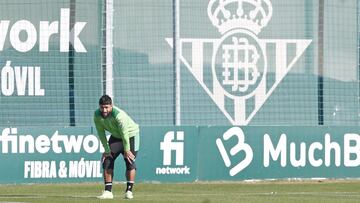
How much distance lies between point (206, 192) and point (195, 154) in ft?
10.4

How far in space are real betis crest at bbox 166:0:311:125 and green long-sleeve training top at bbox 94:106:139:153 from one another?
7815 mm

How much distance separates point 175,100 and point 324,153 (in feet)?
9.62

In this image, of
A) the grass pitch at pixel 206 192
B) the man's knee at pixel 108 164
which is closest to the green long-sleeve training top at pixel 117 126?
the man's knee at pixel 108 164

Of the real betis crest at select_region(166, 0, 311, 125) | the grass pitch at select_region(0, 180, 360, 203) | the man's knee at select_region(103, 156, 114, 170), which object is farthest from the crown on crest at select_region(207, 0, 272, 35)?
the man's knee at select_region(103, 156, 114, 170)

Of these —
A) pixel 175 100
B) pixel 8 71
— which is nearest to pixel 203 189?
pixel 175 100

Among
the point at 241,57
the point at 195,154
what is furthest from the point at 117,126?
the point at 241,57

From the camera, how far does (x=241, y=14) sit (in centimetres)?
2628

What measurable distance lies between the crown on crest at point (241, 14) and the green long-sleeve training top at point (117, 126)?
8268 millimetres

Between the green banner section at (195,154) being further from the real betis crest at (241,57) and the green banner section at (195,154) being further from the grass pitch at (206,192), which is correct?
the real betis crest at (241,57)

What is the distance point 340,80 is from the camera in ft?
85.6

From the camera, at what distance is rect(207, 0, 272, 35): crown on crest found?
25.9 m

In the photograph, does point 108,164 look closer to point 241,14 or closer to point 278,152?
point 278,152

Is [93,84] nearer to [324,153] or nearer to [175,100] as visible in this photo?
[175,100]

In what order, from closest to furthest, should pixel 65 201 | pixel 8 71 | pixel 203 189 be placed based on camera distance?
pixel 65 201
pixel 203 189
pixel 8 71
